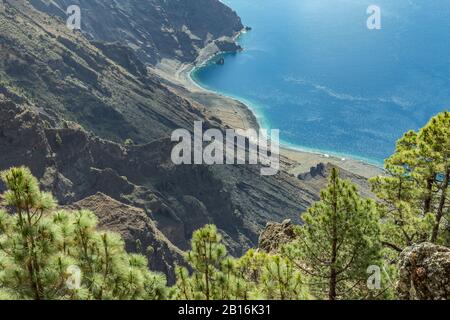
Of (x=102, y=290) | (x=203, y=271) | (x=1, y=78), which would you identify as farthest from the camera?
(x=1, y=78)

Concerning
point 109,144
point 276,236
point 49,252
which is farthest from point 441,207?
point 109,144

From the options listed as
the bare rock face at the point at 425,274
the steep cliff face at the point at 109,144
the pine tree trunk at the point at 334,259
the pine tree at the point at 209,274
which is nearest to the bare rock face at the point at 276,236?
the pine tree trunk at the point at 334,259

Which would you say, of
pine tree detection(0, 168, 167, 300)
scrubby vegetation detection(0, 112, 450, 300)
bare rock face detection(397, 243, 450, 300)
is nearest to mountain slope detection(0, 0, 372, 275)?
scrubby vegetation detection(0, 112, 450, 300)

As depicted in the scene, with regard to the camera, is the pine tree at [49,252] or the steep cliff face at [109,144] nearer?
the pine tree at [49,252]

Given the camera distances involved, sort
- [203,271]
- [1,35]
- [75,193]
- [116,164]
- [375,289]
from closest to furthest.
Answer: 1. [203,271]
2. [375,289]
3. [75,193]
4. [116,164]
5. [1,35]

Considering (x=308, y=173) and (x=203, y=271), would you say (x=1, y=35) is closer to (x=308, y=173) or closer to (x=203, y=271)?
(x=308, y=173)

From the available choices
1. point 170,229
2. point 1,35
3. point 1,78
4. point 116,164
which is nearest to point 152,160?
point 116,164

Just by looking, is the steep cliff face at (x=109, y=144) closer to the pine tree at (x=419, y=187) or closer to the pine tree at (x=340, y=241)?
the pine tree at (x=419, y=187)
